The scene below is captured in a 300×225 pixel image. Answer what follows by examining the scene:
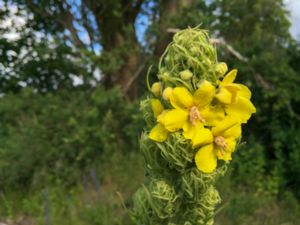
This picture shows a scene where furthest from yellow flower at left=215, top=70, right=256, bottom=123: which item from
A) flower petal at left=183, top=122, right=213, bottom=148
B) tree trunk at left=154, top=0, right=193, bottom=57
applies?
tree trunk at left=154, top=0, right=193, bottom=57

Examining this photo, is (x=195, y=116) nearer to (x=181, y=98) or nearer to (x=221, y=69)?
(x=181, y=98)

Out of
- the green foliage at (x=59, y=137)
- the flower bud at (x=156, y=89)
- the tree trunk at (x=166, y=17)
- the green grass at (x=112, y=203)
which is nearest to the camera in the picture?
the flower bud at (x=156, y=89)

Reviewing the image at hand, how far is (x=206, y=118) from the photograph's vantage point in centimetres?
153

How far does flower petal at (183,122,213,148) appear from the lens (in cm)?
149

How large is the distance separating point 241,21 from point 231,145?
5686 mm

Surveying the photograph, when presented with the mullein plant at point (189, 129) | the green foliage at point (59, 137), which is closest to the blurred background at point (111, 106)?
the green foliage at point (59, 137)

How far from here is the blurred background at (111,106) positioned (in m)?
5.48

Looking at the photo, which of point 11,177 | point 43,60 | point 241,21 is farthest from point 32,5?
point 241,21

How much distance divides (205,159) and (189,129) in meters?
0.12

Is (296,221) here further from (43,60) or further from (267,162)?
(43,60)

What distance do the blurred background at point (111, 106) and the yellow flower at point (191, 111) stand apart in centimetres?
350

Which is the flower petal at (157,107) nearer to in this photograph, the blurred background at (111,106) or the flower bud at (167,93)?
the flower bud at (167,93)

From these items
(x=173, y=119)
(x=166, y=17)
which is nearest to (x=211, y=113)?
(x=173, y=119)

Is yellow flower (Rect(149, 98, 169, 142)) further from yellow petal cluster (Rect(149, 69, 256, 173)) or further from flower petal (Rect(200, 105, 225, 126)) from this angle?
flower petal (Rect(200, 105, 225, 126))
